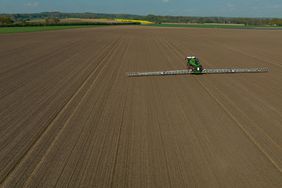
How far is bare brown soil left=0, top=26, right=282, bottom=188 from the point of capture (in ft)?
21.1

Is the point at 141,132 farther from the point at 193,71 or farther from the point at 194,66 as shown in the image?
the point at 194,66

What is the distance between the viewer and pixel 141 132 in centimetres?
866

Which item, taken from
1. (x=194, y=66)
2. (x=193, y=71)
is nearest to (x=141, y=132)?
(x=193, y=71)

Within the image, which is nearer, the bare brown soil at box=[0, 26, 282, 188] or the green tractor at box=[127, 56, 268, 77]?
the bare brown soil at box=[0, 26, 282, 188]

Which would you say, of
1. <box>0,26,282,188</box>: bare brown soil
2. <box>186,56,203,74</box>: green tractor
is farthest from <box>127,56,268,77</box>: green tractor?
<box>0,26,282,188</box>: bare brown soil

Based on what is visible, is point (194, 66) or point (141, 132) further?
point (194, 66)

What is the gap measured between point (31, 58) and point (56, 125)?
1609cm

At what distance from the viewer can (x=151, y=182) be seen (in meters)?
6.18

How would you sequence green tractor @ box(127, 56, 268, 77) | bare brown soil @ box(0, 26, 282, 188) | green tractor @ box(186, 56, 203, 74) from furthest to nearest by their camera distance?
green tractor @ box(186, 56, 203, 74)
green tractor @ box(127, 56, 268, 77)
bare brown soil @ box(0, 26, 282, 188)

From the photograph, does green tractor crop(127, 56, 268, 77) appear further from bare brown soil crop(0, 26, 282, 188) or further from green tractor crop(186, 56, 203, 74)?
bare brown soil crop(0, 26, 282, 188)

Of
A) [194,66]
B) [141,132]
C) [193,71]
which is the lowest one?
[193,71]

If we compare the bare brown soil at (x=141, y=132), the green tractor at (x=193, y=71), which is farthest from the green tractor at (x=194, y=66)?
the bare brown soil at (x=141, y=132)

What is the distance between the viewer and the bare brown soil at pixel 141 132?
6.44 meters

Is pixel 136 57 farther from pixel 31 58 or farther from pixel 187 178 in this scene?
pixel 187 178
